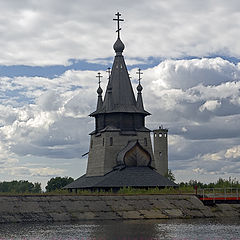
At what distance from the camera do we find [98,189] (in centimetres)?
9225

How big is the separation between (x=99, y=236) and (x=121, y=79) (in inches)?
2109

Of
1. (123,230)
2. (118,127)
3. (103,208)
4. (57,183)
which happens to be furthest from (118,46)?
(123,230)

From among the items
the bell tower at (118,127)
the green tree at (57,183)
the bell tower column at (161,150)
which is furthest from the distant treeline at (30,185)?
the bell tower at (118,127)

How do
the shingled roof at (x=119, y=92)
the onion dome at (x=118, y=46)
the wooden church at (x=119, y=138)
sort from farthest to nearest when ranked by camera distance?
the onion dome at (x=118, y=46) < the shingled roof at (x=119, y=92) < the wooden church at (x=119, y=138)

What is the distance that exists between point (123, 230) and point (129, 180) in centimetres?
3386

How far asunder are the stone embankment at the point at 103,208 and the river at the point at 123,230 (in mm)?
3533

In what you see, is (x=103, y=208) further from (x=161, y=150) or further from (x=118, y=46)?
(x=161, y=150)

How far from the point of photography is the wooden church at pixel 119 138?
318ft

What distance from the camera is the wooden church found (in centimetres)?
9700

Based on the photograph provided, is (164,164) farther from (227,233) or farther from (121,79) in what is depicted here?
(227,233)

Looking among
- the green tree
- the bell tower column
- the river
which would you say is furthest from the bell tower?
the green tree

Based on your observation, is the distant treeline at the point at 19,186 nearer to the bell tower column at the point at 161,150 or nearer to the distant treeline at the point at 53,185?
the distant treeline at the point at 53,185

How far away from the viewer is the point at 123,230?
58562mm

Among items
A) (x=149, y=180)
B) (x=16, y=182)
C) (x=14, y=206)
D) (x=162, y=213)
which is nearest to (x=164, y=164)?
(x=149, y=180)
